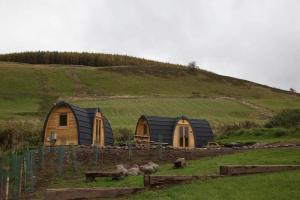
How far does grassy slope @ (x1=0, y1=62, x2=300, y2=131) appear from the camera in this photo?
65250 millimetres

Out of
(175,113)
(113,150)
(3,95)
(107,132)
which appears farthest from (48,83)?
(113,150)

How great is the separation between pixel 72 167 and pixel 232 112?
1854 inches

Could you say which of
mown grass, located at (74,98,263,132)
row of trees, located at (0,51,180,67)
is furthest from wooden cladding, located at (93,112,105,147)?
row of trees, located at (0,51,180,67)

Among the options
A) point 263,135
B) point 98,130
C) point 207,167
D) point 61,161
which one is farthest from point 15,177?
point 263,135

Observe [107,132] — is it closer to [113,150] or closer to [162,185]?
[113,150]

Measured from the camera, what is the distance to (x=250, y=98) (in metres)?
88.1

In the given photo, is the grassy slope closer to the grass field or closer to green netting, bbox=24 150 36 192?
green netting, bbox=24 150 36 192

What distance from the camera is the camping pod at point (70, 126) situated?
35938 mm

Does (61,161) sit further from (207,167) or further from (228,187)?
(228,187)

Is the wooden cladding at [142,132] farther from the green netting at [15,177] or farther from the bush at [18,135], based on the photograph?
the green netting at [15,177]

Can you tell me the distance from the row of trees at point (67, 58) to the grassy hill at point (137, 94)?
22.6 m

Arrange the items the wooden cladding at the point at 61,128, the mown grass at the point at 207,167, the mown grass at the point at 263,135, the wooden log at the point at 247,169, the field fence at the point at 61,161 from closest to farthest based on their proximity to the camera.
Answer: the wooden log at the point at 247,169
the mown grass at the point at 207,167
the field fence at the point at 61,161
the wooden cladding at the point at 61,128
the mown grass at the point at 263,135

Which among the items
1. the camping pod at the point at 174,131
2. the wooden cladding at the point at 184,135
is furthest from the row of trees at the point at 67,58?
the wooden cladding at the point at 184,135

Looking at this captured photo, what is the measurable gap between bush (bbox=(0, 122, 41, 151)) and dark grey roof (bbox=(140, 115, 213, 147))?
905 cm
